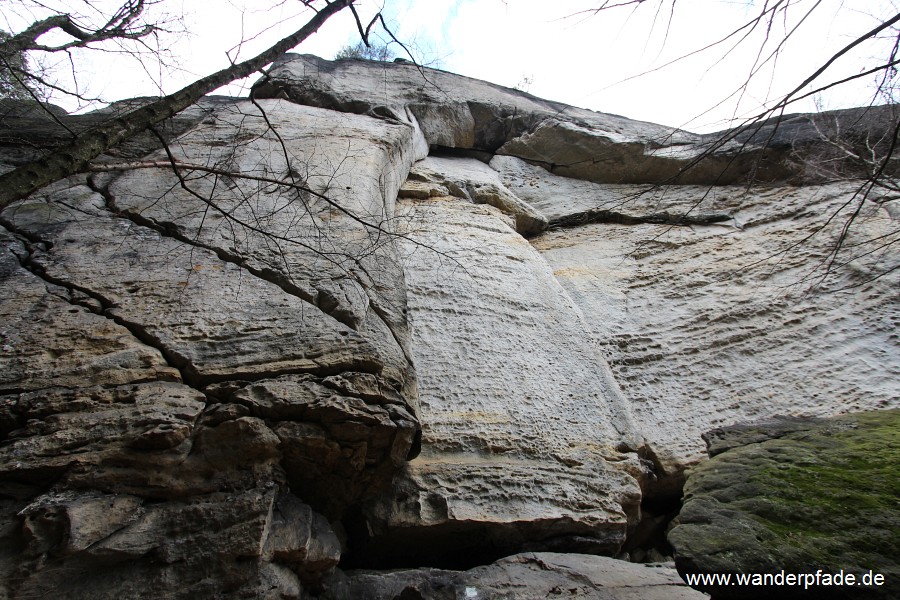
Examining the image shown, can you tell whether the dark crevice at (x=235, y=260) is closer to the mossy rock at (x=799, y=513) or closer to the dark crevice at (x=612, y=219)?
the mossy rock at (x=799, y=513)

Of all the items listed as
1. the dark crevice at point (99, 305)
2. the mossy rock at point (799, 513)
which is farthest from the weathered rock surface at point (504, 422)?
the dark crevice at point (99, 305)

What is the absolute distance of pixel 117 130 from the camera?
2436mm

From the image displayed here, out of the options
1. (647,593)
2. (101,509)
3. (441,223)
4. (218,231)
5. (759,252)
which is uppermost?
(441,223)

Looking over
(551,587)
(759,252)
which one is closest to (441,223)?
(759,252)

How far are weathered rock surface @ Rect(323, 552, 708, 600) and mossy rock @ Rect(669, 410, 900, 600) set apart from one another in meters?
0.48

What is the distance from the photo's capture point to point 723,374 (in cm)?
456

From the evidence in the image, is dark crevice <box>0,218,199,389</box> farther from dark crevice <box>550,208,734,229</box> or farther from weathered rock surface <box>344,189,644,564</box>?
dark crevice <box>550,208,734,229</box>

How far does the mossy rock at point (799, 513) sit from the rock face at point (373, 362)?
0.47 feet

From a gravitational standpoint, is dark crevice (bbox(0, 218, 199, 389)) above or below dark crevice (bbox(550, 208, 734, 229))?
below

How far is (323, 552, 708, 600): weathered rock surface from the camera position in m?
2.53

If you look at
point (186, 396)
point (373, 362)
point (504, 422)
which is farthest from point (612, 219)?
point (186, 396)

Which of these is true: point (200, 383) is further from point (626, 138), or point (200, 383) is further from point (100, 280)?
point (626, 138)

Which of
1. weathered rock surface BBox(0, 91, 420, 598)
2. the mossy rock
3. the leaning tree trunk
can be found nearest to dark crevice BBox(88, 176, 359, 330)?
weathered rock surface BBox(0, 91, 420, 598)

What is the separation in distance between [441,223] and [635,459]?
293 cm
